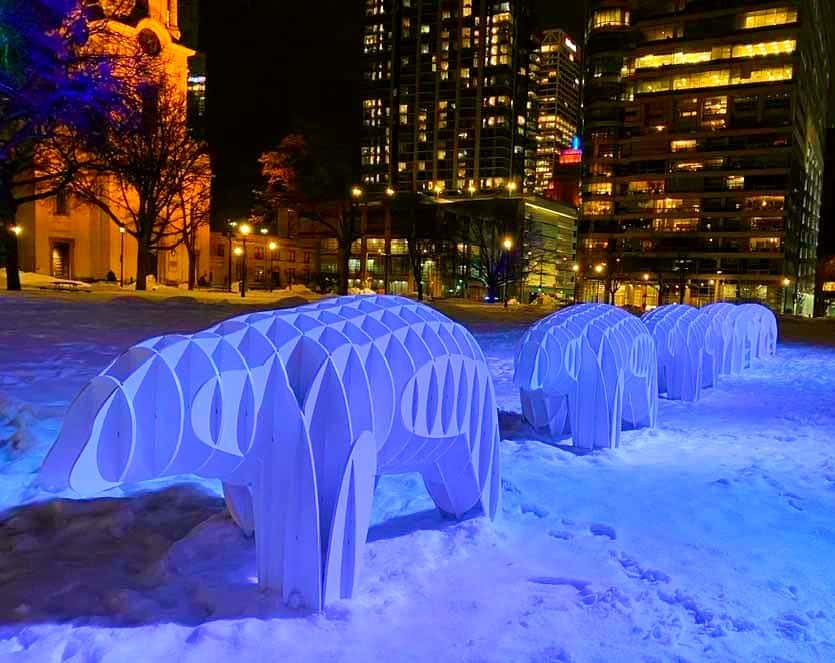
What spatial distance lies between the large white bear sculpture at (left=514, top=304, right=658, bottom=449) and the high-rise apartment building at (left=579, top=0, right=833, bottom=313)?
68771 millimetres

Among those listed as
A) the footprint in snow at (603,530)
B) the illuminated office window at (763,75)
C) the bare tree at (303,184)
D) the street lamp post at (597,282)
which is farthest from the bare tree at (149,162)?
the illuminated office window at (763,75)

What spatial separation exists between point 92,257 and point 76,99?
2633 centimetres

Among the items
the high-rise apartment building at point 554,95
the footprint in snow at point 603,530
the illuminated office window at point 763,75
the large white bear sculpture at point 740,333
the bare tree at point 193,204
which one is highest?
the high-rise apartment building at point 554,95

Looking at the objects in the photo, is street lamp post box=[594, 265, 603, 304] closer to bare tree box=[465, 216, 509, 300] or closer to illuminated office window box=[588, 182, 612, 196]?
illuminated office window box=[588, 182, 612, 196]

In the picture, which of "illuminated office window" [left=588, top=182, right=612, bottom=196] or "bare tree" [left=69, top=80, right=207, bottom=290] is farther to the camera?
"illuminated office window" [left=588, top=182, right=612, bottom=196]

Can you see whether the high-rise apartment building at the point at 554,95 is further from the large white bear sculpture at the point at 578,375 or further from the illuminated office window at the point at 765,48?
the large white bear sculpture at the point at 578,375

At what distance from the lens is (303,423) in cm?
370

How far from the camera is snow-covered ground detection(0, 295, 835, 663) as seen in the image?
3572 millimetres

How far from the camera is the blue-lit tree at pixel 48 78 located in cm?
1782

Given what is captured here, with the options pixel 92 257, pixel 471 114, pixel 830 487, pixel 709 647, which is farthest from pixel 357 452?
pixel 471 114

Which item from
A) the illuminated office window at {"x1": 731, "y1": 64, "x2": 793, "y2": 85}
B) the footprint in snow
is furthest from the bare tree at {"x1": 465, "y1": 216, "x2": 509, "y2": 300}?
the footprint in snow

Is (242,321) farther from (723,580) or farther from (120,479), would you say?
(723,580)

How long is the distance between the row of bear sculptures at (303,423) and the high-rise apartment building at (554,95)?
160440 millimetres

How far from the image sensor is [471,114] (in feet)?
412
